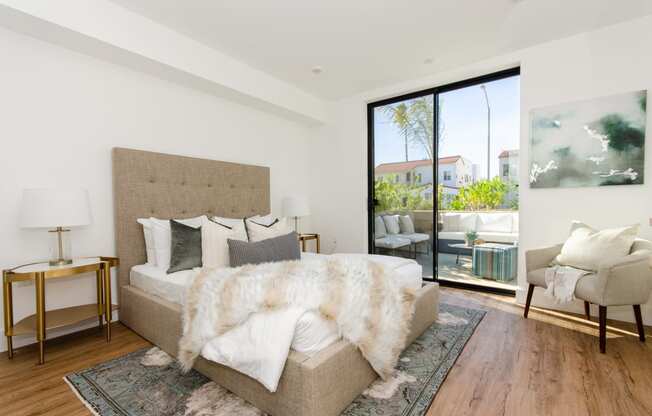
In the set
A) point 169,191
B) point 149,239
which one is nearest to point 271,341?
point 149,239

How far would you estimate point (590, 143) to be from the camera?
2871mm

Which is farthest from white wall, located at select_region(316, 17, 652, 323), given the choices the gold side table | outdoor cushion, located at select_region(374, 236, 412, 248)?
the gold side table

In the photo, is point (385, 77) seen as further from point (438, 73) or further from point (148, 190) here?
point (148, 190)

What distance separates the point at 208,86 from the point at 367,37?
1.74 meters

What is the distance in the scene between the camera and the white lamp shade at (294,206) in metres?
4.13

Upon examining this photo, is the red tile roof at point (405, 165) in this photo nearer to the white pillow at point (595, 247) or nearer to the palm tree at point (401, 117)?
the palm tree at point (401, 117)

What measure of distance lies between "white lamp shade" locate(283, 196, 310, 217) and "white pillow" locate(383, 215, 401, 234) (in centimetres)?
119

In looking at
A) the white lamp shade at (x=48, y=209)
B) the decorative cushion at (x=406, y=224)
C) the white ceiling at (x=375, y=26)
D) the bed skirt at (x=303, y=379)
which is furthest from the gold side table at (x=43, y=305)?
the decorative cushion at (x=406, y=224)

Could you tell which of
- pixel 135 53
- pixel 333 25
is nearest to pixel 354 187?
pixel 333 25

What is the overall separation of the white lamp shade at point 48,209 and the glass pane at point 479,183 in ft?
12.3

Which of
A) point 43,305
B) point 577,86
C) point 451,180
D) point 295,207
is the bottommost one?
point 43,305

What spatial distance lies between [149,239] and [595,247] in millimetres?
3820

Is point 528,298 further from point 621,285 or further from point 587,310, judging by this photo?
point 621,285

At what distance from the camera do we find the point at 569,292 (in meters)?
2.42
